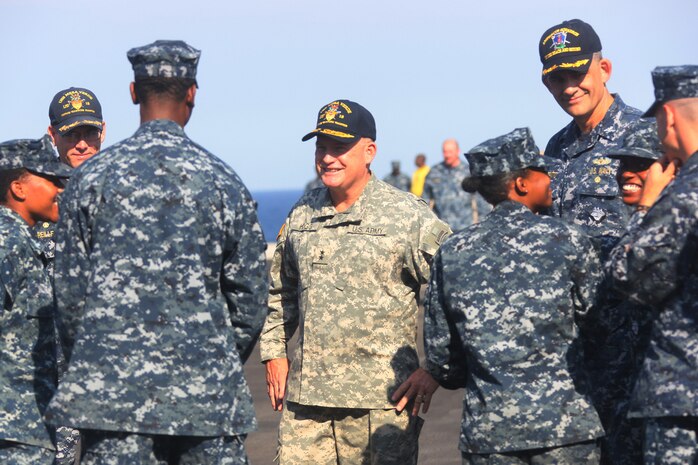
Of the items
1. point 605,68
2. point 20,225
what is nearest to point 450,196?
point 605,68

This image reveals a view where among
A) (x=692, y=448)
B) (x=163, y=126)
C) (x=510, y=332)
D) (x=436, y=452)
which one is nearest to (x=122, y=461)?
(x=163, y=126)

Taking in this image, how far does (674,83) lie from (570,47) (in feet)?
5.31

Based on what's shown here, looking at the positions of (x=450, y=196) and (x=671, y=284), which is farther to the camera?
(x=450, y=196)

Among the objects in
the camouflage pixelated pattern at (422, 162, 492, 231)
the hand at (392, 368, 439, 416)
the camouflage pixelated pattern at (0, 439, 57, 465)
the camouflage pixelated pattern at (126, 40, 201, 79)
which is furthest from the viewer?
the camouflage pixelated pattern at (422, 162, 492, 231)

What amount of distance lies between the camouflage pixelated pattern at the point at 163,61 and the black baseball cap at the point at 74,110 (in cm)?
280

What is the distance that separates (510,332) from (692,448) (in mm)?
887

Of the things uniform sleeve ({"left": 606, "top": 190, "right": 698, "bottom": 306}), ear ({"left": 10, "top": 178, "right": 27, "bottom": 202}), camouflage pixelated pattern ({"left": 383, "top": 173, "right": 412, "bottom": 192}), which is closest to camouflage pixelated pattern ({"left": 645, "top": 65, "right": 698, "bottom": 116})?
uniform sleeve ({"left": 606, "top": 190, "right": 698, "bottom": 306})

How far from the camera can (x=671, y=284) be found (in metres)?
4.53

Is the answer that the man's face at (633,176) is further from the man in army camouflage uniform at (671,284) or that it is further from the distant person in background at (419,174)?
the distant person in background at (419,174)

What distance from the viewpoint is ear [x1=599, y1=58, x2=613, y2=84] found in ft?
21.0

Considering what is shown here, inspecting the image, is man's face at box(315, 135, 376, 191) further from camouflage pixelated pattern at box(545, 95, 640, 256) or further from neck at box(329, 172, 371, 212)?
camouflage pixelated pattern at box(545, 95, 640, 256)

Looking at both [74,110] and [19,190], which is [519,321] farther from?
[74,110]

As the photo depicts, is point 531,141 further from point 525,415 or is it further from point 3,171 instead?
point 3,171

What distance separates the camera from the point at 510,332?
16.4ft
